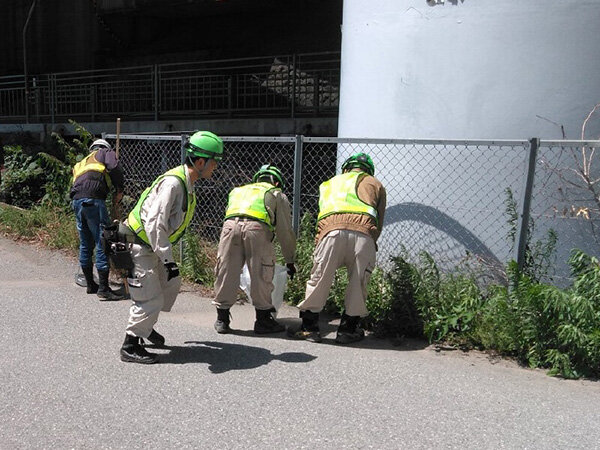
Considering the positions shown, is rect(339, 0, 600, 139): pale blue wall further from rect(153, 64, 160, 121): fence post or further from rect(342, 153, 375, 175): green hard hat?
rect(153, 64, 160, 121): fence post

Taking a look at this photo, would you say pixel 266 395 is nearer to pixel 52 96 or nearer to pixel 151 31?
pixel 52 96

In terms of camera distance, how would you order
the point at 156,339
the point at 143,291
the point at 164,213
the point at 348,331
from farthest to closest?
the point at 348,331 → the point at 156,339 → the point at 143,291 → the point at 164,213

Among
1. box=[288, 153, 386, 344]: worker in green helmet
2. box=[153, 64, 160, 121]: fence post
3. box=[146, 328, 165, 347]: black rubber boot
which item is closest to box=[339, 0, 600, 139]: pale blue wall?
box=[288, 153, 386, 344]: worker in green helmet

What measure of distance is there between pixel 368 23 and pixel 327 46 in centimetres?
1146

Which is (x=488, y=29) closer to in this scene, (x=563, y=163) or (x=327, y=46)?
(x=563, y=163)

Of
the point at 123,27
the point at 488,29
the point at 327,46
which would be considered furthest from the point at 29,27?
the point at 488,29

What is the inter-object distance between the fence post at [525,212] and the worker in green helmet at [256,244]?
6.12 ft

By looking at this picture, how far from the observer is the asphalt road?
139 inches

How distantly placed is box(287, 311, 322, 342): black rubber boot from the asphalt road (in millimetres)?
73

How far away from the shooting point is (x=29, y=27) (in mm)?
19141

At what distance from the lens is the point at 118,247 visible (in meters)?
4.62

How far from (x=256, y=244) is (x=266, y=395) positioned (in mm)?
1492

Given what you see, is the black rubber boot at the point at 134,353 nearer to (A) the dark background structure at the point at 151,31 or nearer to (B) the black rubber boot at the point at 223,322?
(B) the black rubber boot at the point at 223,322

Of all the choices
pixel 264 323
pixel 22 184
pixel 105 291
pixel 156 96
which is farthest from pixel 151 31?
pixel 264 323
